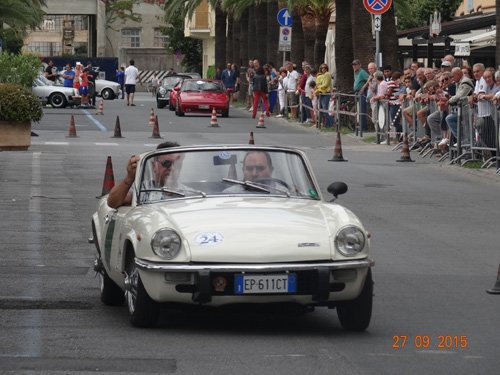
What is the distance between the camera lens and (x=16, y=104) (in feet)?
102

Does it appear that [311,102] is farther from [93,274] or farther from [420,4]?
[93,274]

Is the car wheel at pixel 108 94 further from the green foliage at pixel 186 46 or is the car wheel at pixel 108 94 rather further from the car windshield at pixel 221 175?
the car windshield at pixel 221 175

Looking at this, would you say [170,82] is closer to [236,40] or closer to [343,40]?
[236,40]

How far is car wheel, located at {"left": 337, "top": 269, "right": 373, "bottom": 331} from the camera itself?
32.2 feet

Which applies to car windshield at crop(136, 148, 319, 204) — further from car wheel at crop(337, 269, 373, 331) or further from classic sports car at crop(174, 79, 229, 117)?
classic sports car at crop(174, 79, 229, 117)

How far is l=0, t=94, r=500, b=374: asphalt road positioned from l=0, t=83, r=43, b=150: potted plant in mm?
6630

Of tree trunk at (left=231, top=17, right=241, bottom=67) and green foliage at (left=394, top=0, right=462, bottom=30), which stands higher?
green foliage at (left=394, top=0, right=462, bottom=30)

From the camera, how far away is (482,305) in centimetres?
1141

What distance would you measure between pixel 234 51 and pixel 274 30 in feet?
49.2

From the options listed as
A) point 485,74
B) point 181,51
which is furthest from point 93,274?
point 181,51

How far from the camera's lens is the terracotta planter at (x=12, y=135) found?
3122 centimetres

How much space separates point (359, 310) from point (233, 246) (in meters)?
1.01

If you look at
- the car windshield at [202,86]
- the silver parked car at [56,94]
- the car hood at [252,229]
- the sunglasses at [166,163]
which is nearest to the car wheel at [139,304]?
the car hood at [252,229]

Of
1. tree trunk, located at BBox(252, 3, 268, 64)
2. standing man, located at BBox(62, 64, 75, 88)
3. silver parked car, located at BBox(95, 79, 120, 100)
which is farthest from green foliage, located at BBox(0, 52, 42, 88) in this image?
silver parked car, located at BBox(95, 79, 120, 100)
